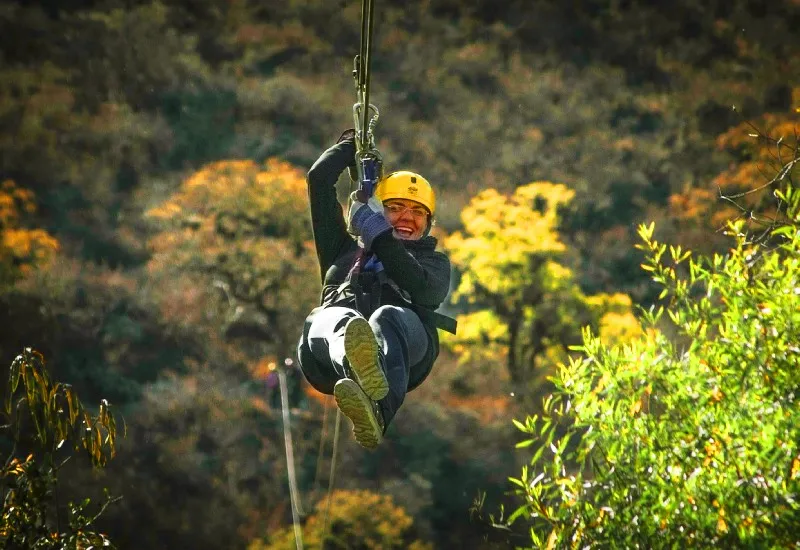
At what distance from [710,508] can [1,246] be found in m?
Result: 14.4

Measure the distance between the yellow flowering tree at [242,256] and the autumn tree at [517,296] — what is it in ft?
6.68

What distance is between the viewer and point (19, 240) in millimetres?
16906

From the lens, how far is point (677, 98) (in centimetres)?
1994

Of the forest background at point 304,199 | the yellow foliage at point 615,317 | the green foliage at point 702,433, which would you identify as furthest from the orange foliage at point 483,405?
the green foliage at point 702,433

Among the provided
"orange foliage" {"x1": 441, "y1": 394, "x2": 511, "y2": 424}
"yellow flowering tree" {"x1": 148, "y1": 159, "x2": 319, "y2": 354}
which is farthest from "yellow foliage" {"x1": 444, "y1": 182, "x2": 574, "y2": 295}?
"yellow flowering tree" {"x1": 148, "y1": 159, "x2": 319, "y2": 354}

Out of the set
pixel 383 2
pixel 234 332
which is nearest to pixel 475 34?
pixel 383 2

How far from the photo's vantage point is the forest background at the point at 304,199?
600 inches

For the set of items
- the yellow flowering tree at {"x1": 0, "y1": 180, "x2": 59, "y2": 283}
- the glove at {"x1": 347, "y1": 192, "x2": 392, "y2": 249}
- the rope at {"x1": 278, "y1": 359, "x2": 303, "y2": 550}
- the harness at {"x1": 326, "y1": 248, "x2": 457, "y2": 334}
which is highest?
the yellow flowering tree at {"x1": 0, "y1": 180, "x2": 59, "y2": 283}

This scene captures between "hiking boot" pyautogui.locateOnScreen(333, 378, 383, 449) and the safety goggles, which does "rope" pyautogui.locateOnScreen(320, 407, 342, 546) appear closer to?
the safety goggles

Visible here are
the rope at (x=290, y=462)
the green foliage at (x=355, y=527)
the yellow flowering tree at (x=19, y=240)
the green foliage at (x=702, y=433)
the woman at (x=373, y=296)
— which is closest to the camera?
the green foliage at (x=702, y=433)

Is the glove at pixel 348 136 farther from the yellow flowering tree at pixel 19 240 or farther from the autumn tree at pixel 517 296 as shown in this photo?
the yellow flowering tree at pixel 19 240

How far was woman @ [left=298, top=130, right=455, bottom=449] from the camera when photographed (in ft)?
12.8

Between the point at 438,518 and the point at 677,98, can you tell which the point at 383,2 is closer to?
the point at 677,98

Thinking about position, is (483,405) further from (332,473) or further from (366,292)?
(366,292)
